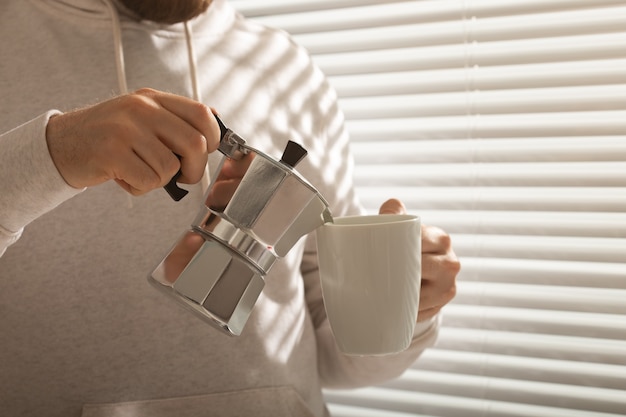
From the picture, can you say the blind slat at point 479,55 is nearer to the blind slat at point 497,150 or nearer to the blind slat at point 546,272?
the blind slat at point 497,150

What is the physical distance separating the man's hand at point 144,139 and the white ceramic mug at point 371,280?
0.47 ft

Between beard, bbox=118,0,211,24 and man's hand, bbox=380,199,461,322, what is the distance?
38cm

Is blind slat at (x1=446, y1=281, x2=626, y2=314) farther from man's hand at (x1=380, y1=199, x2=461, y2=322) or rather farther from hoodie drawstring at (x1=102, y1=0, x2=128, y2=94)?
hoodie drawstring at (x1=102, y1=0, x2=128, y2=94)

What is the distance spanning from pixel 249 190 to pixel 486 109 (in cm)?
65

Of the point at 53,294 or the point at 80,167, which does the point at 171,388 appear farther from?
the point at 80,167

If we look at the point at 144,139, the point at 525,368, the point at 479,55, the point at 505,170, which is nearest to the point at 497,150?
the point at 505,170

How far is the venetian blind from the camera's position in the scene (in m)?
1.10

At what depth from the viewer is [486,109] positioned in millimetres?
1149

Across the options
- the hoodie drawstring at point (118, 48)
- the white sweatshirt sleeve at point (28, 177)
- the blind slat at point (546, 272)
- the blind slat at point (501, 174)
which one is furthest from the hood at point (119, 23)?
the blind slat at point (546, 272)

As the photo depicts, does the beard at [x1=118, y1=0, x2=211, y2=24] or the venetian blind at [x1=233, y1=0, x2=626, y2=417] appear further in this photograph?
the venetian blind at [x1=233, y1=0, x2=626, y2=417]

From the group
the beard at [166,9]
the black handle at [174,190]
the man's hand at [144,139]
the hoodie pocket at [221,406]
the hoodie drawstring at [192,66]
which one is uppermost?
the man's hand at [144,139]

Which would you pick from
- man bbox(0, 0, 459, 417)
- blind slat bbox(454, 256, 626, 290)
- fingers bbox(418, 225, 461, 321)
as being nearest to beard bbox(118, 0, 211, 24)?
man bbox(0, 0, 459, 417)

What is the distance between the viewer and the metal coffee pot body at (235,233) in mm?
602

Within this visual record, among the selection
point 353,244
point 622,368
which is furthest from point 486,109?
point 353,244
